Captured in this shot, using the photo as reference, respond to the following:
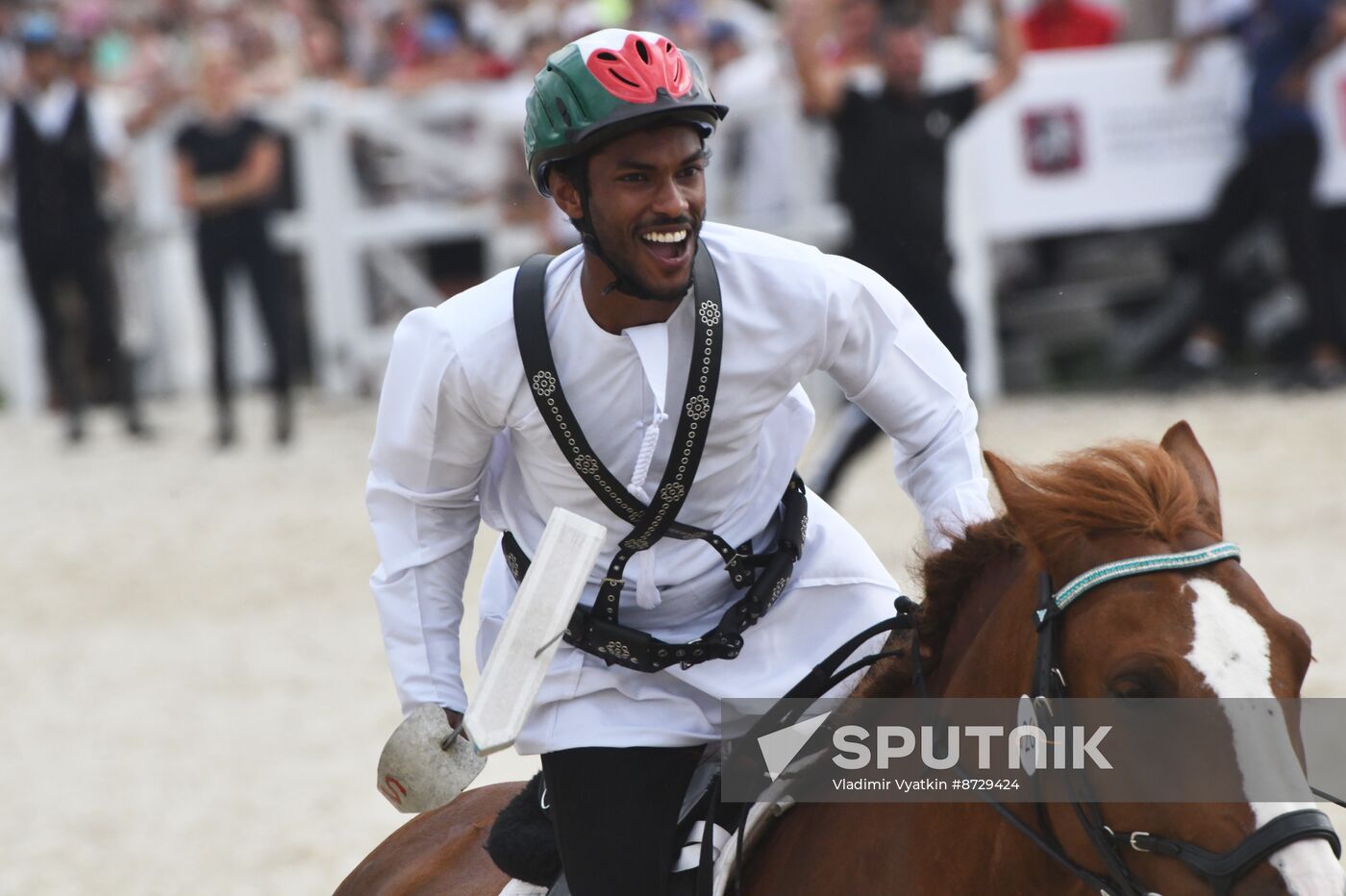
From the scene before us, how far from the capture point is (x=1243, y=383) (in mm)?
12195

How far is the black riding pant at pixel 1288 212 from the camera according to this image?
11609 millimetres

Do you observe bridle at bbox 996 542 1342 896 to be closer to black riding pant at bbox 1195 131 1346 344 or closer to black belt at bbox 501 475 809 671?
black belt at bbox 501 475 809 671

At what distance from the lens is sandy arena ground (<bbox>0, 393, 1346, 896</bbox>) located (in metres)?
6.49

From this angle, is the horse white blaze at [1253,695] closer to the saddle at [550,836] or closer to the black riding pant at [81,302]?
the saddle at [550,836]

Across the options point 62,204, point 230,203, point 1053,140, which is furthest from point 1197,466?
point 62,204

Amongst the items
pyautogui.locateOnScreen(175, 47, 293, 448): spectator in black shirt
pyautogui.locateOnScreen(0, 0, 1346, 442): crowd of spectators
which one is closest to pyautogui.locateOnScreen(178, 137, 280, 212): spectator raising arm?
pyautogui.locateOnScreen(175, 47, 293, 448): spectator in black shirt

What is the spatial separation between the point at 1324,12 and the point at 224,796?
26.6 feet

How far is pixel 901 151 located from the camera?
29.6ft

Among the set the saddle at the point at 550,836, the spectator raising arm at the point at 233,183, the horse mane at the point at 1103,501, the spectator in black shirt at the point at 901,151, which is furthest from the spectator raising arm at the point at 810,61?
the horse mane at the point at 1103,501

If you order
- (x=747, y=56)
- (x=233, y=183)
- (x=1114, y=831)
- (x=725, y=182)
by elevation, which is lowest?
(x=725, y=182)

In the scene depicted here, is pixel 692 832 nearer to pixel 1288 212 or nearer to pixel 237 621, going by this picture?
pixel 237 621

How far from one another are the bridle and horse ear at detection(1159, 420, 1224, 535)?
0.12 m

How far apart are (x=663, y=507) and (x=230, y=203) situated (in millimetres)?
10653

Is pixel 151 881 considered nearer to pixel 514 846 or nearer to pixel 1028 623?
pixel 514 846
